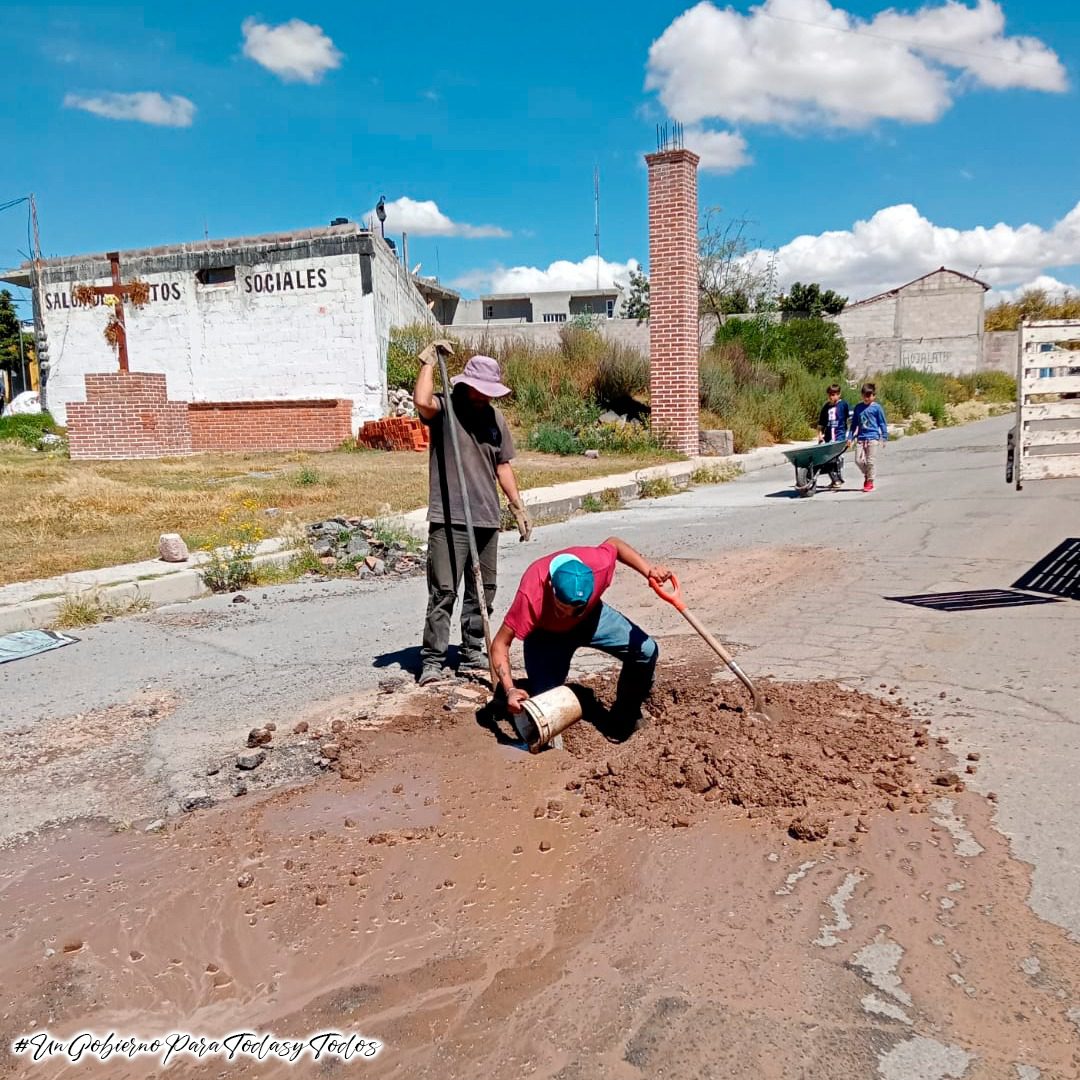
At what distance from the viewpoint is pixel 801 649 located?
5719 mm

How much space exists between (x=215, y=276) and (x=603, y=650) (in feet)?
66.5

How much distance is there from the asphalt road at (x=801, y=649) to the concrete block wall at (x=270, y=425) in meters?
11.8

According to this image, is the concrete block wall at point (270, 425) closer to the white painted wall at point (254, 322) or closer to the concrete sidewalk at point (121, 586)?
the white painted wall at point (254, 322)

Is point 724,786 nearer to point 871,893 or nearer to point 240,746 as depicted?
point 871,893

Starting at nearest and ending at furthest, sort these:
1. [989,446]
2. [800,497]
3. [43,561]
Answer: [43,561]
[800,497]
[989,446]

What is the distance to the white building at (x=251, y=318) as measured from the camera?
69.6 feet

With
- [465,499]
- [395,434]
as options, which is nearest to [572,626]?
[465,499]

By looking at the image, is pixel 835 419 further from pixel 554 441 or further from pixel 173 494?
pixel 173 494

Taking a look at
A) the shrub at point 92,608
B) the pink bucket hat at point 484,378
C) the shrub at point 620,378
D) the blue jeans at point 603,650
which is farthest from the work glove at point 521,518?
the shrub at point 620,378

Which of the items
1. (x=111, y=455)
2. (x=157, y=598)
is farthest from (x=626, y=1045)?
(x=111, y=455)

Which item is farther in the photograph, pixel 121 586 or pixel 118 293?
pixel 118 293

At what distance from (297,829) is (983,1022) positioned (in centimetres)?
241

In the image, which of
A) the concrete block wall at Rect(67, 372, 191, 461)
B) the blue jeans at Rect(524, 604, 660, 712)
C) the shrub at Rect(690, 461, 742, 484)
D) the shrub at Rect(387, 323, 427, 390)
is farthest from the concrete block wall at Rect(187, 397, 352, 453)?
the blue jeans at Rect(524, 604, 660, 712)

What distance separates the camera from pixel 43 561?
8.84m
